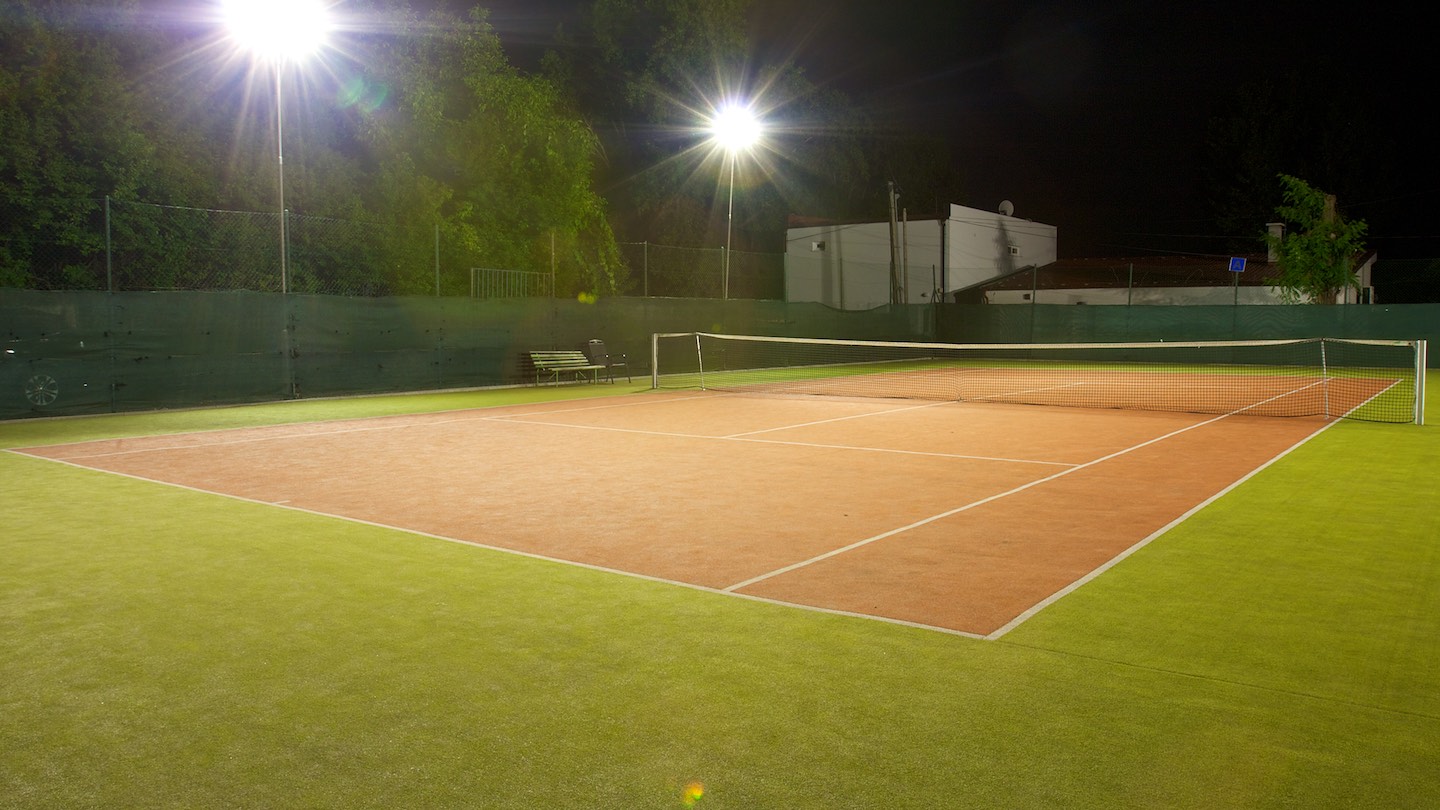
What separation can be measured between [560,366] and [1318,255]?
24.9 metres

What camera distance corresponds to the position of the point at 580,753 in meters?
3.41

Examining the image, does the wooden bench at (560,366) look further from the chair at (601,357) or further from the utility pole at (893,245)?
the utility pole at (893,245)

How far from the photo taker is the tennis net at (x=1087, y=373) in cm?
1662

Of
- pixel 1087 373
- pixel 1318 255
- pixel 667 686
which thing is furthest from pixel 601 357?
pixel 1318 255

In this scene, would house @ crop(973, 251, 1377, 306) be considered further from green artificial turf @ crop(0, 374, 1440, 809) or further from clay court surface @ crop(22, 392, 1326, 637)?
green artificial turf @ crop(0, 374, 1440, 809)

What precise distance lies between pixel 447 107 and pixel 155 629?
2480 cm

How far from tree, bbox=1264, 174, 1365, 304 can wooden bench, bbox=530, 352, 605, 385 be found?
23.3m

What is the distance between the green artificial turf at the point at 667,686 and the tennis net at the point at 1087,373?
324 inches

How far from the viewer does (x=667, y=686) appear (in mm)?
4039

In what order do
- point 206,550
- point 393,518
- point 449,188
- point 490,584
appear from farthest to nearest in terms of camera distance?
point 449,188 → point 393,518 → point 206,550 → point 490,584

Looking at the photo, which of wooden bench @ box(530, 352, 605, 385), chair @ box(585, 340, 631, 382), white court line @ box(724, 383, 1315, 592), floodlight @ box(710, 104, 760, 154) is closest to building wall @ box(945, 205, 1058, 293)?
floodlight @ box(710, 104, 760, 154)

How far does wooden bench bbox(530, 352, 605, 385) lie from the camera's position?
20172 mm

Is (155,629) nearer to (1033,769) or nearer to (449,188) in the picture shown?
(1033,769)

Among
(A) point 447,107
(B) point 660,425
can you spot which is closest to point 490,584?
(B) point 660,425
